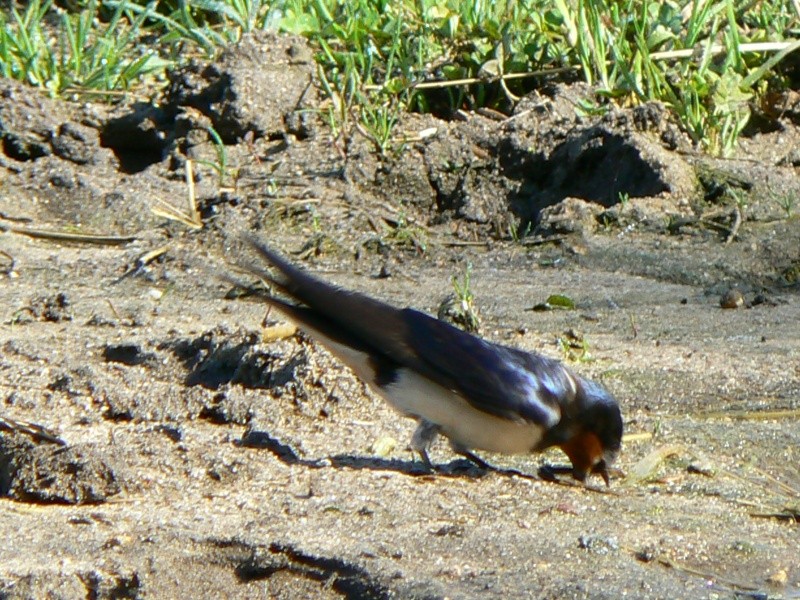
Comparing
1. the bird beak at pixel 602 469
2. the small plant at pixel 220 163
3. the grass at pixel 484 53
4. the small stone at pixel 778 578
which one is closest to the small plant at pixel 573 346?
the bird beak at pixel 602 469

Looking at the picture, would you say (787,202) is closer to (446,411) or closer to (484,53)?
(484,53)

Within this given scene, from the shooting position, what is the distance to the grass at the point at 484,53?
6.02 metres

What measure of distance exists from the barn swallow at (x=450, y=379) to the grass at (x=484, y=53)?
2.31 meters

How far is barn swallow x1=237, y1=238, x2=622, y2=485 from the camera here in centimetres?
361

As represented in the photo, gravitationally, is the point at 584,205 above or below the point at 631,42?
below

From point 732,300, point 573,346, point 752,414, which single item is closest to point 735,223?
point 732,300

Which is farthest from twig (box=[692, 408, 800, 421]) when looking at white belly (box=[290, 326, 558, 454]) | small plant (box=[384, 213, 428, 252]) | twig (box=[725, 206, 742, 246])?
small plant (box=[384, 213, 428, 252])

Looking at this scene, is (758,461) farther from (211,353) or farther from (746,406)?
(211,353)

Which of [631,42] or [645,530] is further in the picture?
[631,42]

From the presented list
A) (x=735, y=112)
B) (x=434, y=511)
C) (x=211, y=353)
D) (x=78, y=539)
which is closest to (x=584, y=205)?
(x=735, y=112)

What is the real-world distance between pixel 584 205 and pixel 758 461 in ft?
7.00

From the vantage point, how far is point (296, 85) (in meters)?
6.24

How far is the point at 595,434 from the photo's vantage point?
3.54 metres

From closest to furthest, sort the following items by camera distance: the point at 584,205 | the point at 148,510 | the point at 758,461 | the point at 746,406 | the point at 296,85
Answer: the point at 148,510 < the point at 758,461 < the point at 746,406 < the point at 584,205 < the point at 296,85
